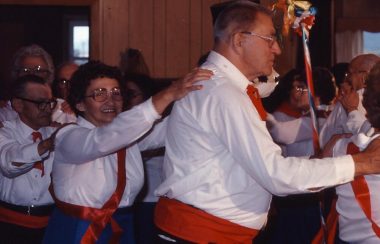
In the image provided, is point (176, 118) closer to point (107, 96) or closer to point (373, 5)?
point (107, 96)

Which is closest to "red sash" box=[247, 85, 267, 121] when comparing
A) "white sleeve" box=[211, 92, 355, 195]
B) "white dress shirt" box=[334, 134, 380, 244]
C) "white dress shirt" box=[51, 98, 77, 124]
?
"white sleeve" box=[211, 92, 355, 195]

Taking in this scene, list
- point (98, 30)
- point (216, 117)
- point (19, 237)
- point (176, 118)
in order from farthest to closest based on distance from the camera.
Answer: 1. point (98, 30)
2. point (19, 237)
3. point (176, 118)
4. point (216, 117)

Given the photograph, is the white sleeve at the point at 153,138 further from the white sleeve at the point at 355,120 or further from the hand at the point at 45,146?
the white sleeve at the point at 355,120

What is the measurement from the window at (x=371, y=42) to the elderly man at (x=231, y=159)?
13.5 feet

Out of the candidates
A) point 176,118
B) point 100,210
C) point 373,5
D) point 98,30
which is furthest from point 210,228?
point 373,5

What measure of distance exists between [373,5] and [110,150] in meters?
4.46

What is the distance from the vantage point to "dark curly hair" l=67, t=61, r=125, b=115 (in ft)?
9.70

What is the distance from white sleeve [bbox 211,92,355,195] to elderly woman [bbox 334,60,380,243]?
16 cm

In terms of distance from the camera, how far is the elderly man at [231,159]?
228cm

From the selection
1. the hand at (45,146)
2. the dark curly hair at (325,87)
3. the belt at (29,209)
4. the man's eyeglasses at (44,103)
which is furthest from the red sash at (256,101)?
the dark curly hair at (325,87)

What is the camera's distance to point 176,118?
2.50m

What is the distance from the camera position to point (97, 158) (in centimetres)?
278

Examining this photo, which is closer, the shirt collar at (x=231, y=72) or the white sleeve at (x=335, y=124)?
the shirt collar at (x=231, y=72)

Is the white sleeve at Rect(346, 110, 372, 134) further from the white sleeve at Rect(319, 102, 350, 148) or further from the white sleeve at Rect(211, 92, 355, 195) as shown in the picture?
the white sleeve at Rect(211, 92, 355, 195)
